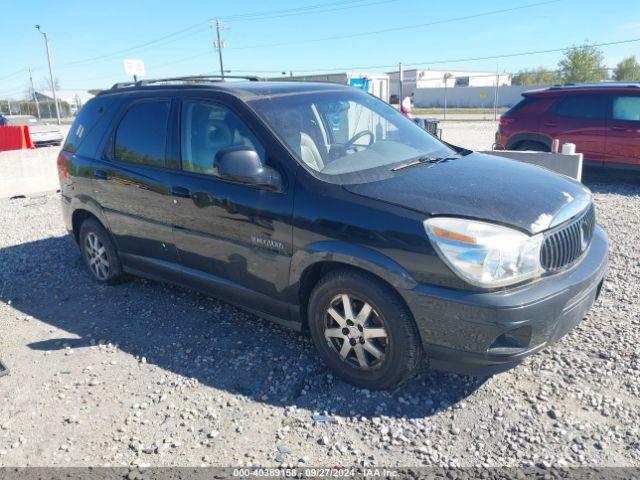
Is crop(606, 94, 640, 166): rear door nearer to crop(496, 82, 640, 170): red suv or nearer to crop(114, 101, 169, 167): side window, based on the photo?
crop(496, 82, 640, 170): red suv

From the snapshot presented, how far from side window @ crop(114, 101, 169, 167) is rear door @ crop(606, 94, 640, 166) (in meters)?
7.81

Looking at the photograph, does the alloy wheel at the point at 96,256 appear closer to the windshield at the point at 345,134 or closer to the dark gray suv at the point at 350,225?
the dark gray suv at the point at 350,225

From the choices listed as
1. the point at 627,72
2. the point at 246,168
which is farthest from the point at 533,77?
the point at 246,168

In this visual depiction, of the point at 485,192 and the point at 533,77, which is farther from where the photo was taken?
the point at 533,77

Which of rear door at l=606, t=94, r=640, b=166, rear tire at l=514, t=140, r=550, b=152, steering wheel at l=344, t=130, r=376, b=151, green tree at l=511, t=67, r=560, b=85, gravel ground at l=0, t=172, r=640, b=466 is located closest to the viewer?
gravel ground at l=0, t=172, r=640, b=466

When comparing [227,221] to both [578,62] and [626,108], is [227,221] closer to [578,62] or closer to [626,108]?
[626,108]

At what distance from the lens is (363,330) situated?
122 inches

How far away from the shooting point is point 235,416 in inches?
123

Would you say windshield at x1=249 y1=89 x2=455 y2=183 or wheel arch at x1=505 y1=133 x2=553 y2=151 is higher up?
windshield at x1=249 y1=89 x2=455 y2=183

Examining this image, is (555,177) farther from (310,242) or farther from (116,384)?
(116,384)

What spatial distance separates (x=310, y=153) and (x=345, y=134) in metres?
0.58

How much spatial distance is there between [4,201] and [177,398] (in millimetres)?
8956

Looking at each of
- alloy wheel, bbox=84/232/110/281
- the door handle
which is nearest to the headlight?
the door handle

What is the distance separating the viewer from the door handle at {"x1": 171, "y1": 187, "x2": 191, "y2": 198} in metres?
3.92
